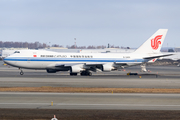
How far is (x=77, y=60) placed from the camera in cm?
5597

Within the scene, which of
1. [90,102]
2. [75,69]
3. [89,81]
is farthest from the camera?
[75,69]

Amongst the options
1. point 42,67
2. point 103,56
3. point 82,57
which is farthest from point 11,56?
point 103,56

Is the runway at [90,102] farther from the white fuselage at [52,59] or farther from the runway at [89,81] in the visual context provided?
the white fuselage at [52,59]

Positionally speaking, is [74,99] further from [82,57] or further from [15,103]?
[82,57]

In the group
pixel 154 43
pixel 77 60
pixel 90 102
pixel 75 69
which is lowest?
pixel 90 102

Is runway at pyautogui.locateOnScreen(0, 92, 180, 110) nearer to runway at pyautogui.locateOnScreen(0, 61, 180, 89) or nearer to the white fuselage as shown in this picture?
runway at pyautogui.locateOnScreen(0, 61, 180, 89)

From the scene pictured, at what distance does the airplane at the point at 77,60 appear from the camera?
53.5 metres

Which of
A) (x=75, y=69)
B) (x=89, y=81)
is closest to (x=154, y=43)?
(x=75, y=69)

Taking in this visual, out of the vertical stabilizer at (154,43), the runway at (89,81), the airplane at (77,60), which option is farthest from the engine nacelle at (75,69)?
the vertical stabilizer at (154,43)

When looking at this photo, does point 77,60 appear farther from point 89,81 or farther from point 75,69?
point 89,81

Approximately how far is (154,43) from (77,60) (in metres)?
17.3
